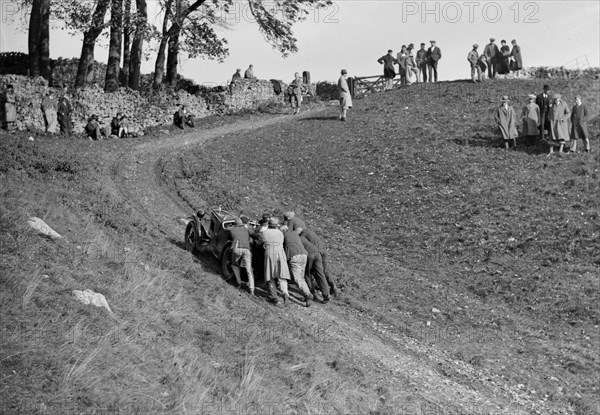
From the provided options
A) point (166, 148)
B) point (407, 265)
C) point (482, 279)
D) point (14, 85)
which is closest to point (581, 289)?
point (482, 279)

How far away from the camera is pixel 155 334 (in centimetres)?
1317

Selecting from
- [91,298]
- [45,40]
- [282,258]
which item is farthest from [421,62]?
[91,298]

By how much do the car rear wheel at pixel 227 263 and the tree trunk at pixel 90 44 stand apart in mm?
18486

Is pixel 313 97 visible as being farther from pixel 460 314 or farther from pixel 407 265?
pixel 460 314

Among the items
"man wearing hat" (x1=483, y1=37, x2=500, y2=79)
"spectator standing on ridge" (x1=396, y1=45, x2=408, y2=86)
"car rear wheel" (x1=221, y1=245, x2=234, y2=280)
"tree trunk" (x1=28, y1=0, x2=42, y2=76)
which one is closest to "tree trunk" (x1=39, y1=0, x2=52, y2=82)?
"tree trunk" (x1=28, y1=0, x2=42, y2=76)

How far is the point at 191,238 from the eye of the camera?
1927cm

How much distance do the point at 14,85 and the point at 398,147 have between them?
14257 millimetres

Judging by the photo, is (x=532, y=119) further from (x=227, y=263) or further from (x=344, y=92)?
(x=227, y=263)

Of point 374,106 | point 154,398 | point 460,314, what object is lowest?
point 460,314

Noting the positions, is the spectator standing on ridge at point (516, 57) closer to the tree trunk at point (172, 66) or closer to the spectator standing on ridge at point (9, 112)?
the tree trunk at point (172, 66)

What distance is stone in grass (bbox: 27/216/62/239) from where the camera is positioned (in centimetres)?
1598

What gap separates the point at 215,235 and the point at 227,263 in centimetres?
93

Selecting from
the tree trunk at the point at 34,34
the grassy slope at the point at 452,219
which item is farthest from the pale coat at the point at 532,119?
the tree trunk at the point at 34,34

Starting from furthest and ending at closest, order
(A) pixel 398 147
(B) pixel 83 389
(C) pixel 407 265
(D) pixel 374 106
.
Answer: (D) pixel 374 106 → (A) pixel 398 147 → (C) pixel 407 265 → (B) pixel 83 389
